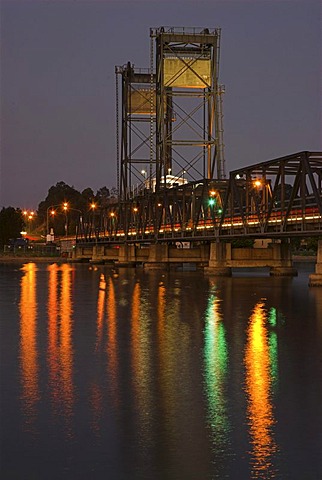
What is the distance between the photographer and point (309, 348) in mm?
25906

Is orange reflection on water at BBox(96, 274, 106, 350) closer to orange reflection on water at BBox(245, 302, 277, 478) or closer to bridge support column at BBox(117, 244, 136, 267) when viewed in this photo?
orange reflection on water at BBox(245, 302, 277, 478)

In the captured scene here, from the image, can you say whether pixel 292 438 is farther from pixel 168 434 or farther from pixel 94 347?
pixel 94 347

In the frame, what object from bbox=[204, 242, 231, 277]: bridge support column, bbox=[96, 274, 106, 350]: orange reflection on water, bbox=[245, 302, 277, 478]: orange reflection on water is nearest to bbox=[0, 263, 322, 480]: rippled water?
bbox=[245, 302, 277, 478]: orange reflection on water

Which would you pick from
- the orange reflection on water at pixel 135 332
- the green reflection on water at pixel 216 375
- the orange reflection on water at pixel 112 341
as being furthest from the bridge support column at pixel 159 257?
the green reflection on water at pixel 216 375

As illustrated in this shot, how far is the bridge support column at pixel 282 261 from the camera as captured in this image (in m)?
90.2

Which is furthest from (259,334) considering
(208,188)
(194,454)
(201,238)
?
(208,188)

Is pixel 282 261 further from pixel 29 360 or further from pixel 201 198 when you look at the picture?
pixel 29 360

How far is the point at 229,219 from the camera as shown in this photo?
88438 millimetres

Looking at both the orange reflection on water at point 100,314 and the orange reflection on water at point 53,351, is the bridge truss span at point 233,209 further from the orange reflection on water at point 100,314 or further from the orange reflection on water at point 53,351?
the orange reflection on water at point 53,351

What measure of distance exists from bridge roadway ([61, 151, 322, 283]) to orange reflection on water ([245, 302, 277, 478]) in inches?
1437

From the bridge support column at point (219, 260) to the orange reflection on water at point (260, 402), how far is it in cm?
5819

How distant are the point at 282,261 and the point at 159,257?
961 inches

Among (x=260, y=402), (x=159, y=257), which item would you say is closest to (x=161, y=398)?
(x=260, y=402)

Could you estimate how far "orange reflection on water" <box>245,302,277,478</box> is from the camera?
13.0m
